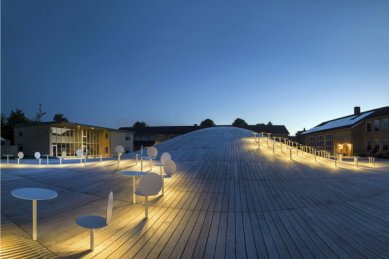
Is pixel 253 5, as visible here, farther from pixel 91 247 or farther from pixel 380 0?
pixel 91 247

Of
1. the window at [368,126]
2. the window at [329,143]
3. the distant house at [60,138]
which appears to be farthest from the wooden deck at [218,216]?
the window at [329,143]

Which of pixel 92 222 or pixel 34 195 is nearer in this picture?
pixel 92 222

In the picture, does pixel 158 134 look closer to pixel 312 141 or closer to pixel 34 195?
pixel 312 141

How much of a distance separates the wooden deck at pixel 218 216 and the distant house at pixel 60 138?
2042 centimetres

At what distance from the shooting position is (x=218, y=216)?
5.09 meters

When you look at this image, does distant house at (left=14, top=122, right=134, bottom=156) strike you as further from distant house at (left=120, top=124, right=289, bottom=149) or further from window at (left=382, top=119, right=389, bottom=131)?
window at (left=382, top=119, right=389, bottom=131)

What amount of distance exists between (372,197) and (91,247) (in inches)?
339

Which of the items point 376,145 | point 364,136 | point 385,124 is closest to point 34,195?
point 385,124

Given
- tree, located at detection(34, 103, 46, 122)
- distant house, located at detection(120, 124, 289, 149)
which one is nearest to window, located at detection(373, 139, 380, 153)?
distant house, located at detection(120, 124, 289, 149)

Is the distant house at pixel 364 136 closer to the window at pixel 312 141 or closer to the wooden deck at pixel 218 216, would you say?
the window at pixel 312 141

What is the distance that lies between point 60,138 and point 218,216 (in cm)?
2878

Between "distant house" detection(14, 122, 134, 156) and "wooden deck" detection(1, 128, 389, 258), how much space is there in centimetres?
2042

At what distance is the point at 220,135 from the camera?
58.5 ft

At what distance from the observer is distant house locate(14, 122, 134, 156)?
26141 mm
